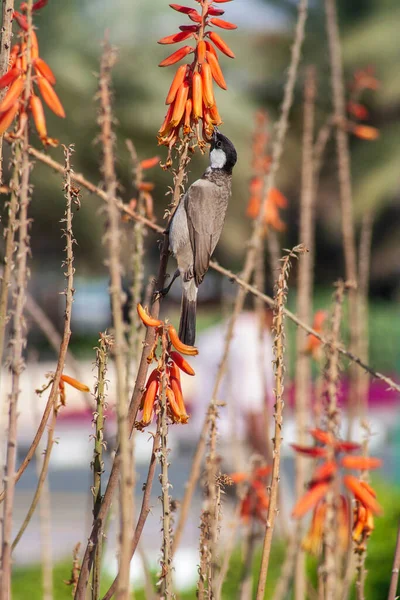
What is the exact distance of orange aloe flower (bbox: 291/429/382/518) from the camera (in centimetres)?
147

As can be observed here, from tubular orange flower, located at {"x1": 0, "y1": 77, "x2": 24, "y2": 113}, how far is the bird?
1.46m

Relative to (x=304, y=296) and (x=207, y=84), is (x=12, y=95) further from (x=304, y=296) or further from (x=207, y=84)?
(x=304, y=296)

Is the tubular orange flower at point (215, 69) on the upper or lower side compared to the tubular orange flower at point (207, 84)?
upper

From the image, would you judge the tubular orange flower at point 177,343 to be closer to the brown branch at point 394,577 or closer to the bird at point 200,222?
the brown branch at point 394,577

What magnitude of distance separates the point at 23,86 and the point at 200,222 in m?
1.68

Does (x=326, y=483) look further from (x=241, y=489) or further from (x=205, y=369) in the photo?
(x=205, y=369)

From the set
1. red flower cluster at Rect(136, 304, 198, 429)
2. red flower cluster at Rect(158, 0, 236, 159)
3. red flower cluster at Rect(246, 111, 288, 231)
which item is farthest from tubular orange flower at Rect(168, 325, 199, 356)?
red flower cluster at Rect(246, 111, 288, 231)

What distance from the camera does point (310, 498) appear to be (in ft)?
4.82

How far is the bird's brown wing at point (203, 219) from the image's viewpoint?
3.25m

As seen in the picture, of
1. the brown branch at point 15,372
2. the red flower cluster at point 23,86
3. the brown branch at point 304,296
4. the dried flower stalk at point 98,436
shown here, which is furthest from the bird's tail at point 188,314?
the brown branch at point 15,372

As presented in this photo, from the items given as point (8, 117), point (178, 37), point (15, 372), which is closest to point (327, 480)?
point (15, 372)

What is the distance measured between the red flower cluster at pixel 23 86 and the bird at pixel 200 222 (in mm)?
1302

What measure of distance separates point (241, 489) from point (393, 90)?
78.9 feet

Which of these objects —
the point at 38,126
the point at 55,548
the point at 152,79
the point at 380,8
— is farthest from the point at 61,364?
the point at 380,8
